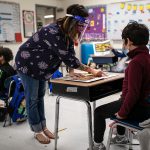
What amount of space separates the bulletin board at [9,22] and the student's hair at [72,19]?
13.8 ft

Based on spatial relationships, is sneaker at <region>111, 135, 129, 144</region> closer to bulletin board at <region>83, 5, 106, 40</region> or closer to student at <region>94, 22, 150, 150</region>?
student at <region>94, 22, 150, 150</region>

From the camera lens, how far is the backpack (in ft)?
8.92

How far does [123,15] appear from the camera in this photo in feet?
20.4

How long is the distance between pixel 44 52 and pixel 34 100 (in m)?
0.46

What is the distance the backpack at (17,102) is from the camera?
8.92 feet

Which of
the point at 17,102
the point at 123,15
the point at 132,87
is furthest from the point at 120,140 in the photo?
the point at 123,15

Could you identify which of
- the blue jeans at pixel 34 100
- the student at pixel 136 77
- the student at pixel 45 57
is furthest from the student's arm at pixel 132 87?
the blue jeans at pixel 34 100

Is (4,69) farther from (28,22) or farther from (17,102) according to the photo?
(28,22)

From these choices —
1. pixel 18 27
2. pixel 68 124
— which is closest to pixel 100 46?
pixel 18 27

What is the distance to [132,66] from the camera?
1442 millimetres

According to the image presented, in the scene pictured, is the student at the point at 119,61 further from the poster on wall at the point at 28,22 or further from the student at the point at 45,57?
the student at the point at 45,57

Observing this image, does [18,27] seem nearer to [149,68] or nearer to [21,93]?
[21,93]

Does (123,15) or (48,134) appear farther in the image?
(123,15)

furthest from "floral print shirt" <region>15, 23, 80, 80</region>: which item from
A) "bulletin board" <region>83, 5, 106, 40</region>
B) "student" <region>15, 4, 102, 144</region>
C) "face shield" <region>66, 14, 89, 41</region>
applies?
"bulletin board" <region>83, 5, 106, 40</region>
